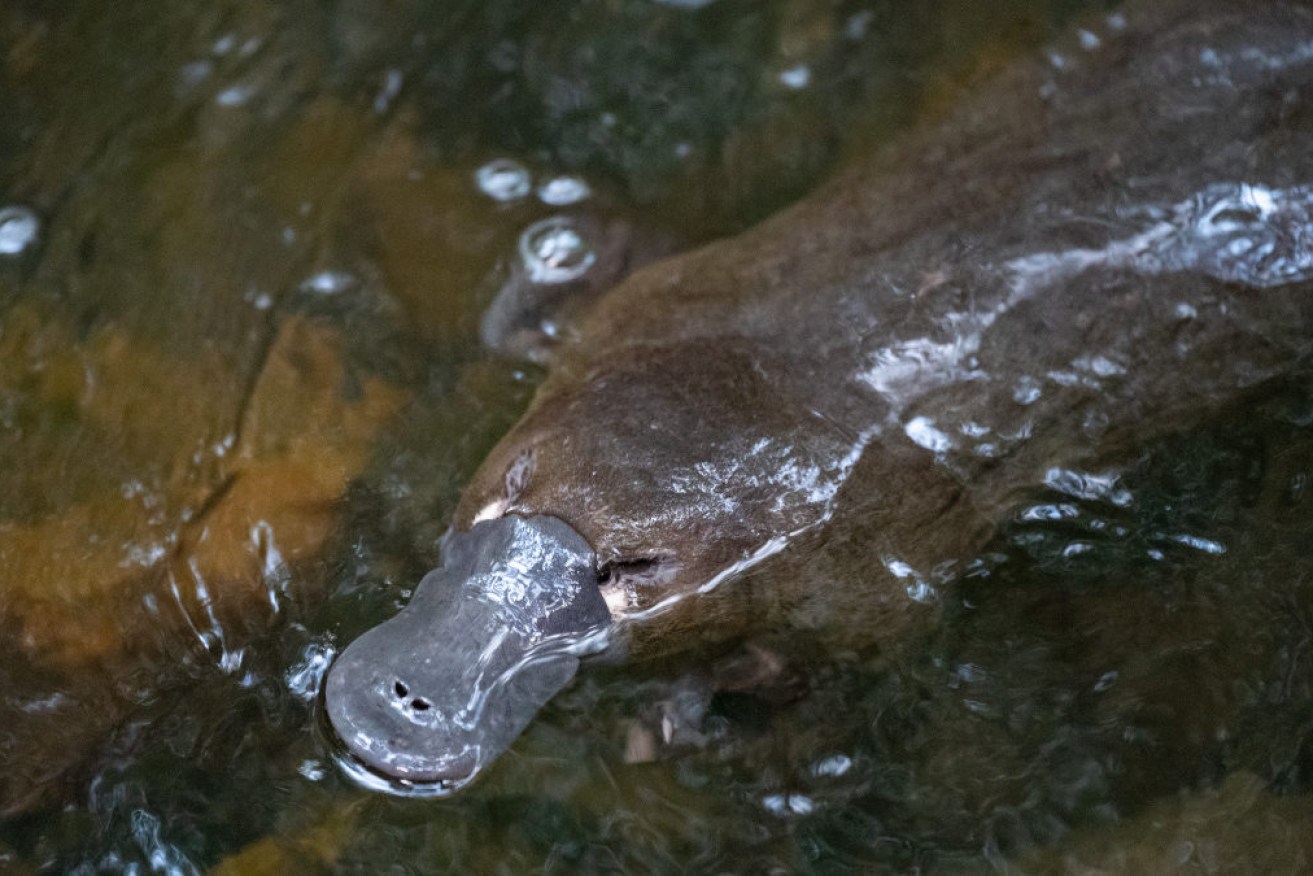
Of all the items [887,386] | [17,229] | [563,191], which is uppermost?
[17,229]

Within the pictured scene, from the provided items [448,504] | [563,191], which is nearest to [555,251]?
[563,191]

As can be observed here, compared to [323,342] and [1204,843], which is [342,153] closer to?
[323,342]

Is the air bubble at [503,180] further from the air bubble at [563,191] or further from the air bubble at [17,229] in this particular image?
the air bubble at [17,229]

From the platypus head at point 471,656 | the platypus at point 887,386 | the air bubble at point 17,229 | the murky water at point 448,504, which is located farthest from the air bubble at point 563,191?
the air bubble at point 17,229

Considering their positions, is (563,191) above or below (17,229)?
below

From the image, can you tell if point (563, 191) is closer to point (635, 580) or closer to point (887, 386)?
point (887, 386)

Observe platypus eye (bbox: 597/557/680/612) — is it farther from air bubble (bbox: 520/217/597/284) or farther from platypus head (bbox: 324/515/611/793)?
air bubble (bbox: 520/217/597/284)
